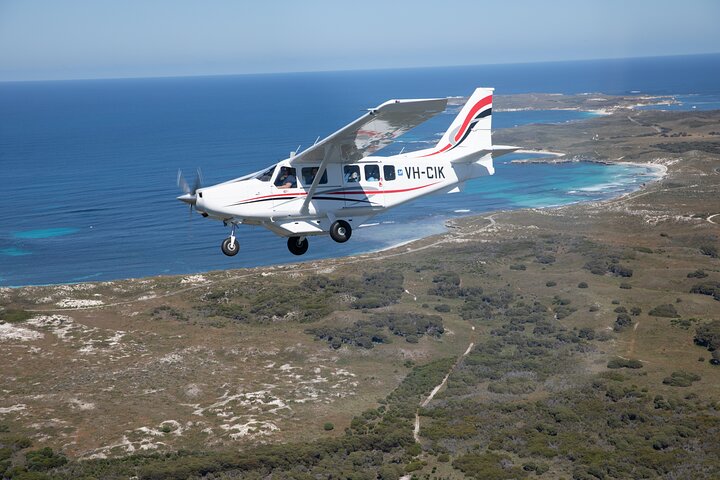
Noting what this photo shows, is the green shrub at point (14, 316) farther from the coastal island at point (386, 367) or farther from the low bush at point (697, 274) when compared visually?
the low bush at point (697, 274)

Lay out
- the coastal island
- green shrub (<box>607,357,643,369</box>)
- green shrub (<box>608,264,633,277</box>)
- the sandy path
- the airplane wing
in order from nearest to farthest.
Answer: the airplane wing
the coastal island
the sandy path
green shrub (<box>607,357,643,369</box>)
green shrub (<box>608,264,633,277</box>)

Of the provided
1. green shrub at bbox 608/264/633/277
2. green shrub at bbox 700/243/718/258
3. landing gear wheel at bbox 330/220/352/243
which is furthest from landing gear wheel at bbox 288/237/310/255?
green shrub at bbox 700/243/718/258

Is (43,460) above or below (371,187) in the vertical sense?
below

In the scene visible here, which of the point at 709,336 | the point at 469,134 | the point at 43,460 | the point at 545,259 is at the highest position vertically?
the point at 469,134

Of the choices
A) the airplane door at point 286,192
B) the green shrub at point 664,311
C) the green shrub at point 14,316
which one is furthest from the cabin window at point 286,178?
the green shrub at point 14,316

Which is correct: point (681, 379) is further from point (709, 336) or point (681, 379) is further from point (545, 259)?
point (545, 259)

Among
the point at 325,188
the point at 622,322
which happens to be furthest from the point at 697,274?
the point at 325,188

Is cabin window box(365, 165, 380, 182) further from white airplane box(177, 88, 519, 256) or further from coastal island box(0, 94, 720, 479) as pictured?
coastal island box(0, 94, 720, 479)
